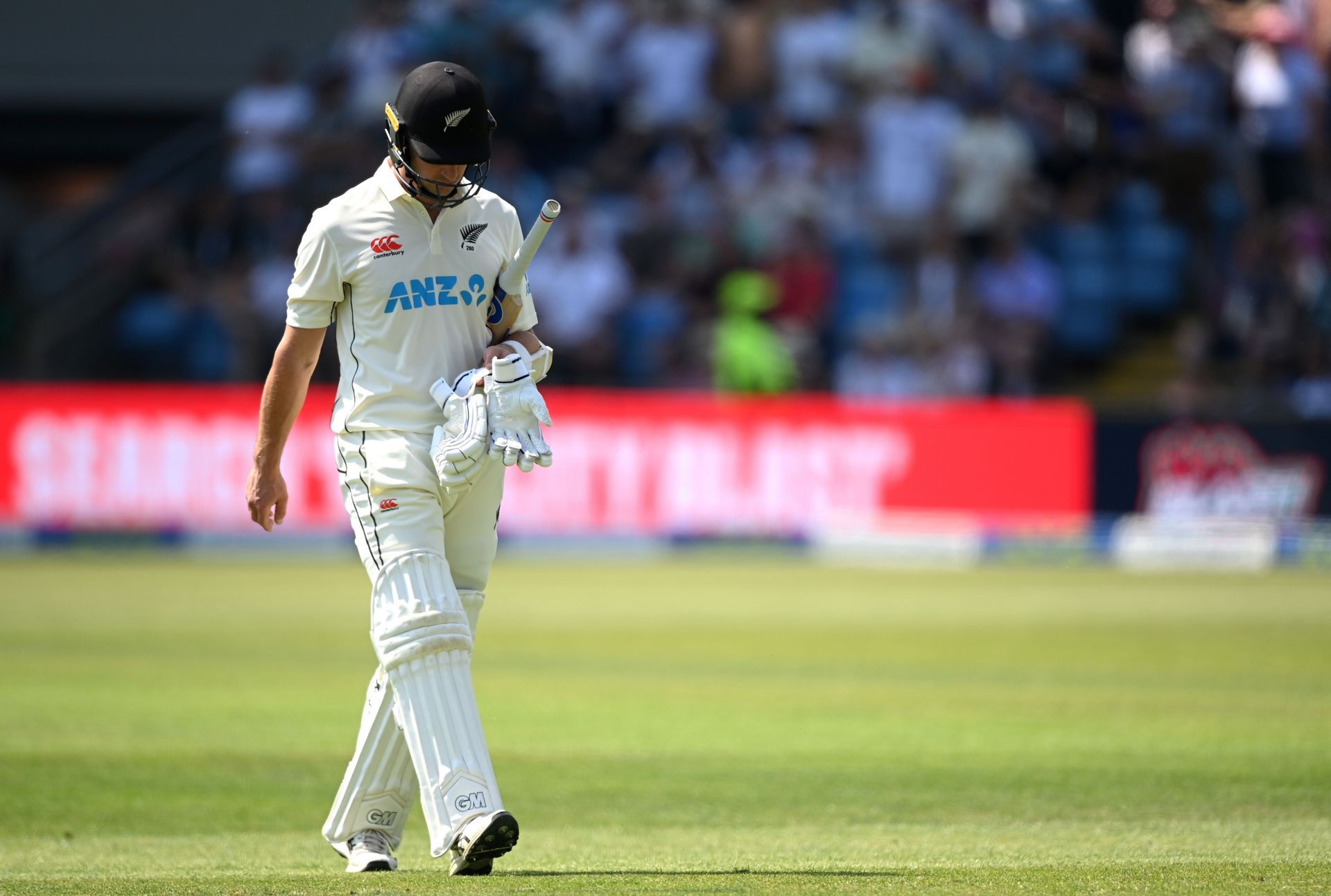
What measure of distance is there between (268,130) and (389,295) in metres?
15.6

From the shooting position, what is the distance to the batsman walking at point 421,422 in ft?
16.2

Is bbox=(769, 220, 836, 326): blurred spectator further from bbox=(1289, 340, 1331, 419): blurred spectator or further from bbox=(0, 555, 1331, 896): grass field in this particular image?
bbox=(1289, 340, 1331, 419): blurred spectator

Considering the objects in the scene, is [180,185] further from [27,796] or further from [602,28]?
[27,796]

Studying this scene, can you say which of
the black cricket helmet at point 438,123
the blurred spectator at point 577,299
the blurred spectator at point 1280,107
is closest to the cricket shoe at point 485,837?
the black cricket helmet at point 438,123

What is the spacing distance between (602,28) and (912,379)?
5283 mm

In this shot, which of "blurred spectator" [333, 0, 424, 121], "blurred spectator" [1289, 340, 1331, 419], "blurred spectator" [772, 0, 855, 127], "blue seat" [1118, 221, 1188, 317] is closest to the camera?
"blurred spectator" [1289, 340, 1331, 419]

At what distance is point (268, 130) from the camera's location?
19984 mm

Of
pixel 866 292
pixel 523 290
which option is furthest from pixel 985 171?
pixel 523 290

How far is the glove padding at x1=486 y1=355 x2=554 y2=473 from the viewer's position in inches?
194

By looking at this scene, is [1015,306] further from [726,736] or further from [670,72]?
[726,736]

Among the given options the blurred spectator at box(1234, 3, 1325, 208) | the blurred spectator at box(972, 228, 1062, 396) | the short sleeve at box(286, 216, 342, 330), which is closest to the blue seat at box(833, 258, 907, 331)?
the blurred spectator at box(972, 228, 1062, 396)

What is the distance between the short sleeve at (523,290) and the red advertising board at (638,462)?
1198 cm

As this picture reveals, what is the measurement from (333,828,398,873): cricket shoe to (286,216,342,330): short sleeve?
1402mm

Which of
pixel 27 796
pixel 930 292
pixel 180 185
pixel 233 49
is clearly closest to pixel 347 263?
pixel 27 796
